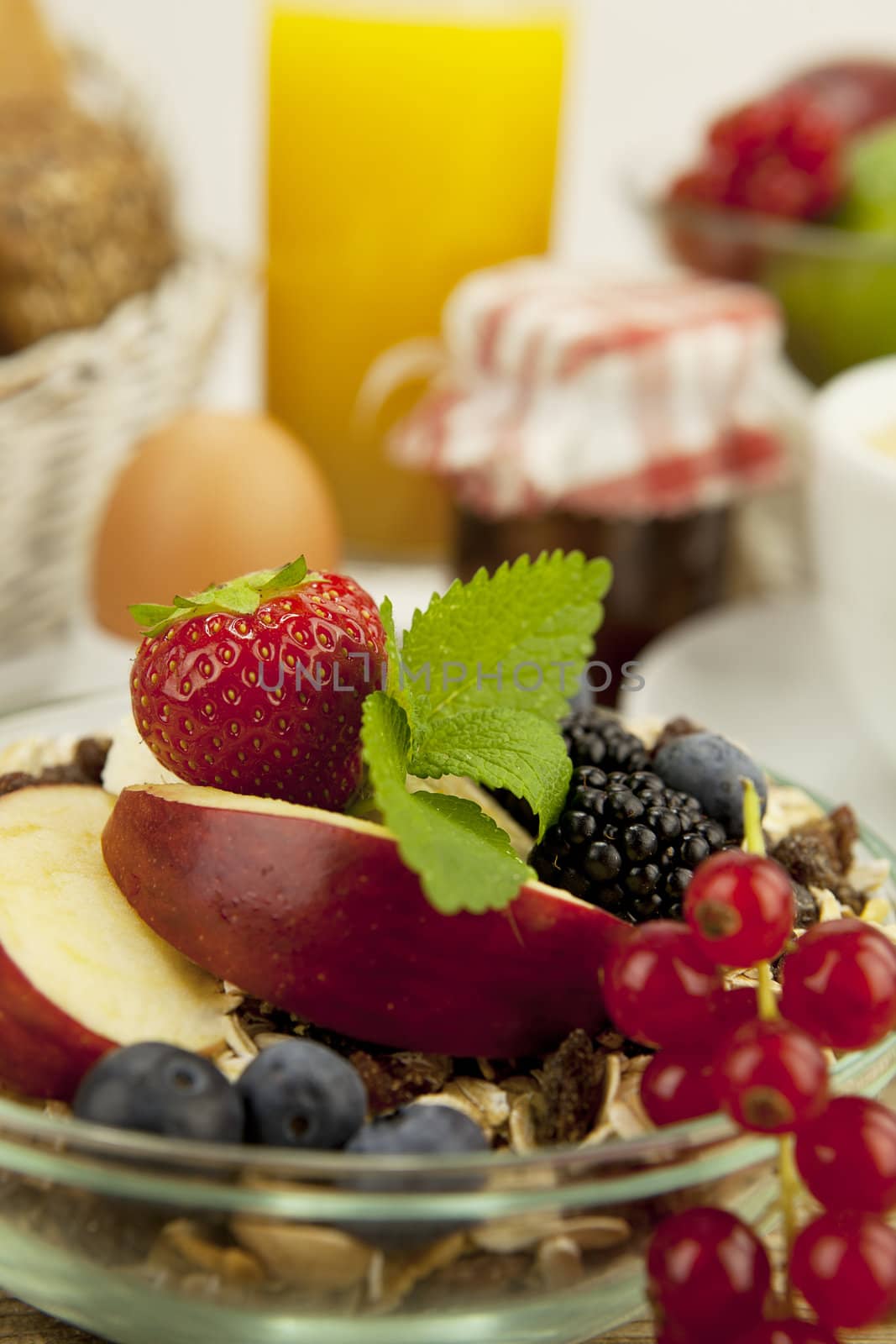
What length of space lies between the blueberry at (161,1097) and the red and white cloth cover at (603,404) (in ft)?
3.31

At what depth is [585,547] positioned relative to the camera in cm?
159

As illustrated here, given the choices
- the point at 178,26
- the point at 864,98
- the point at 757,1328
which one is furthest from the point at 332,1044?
the point at 178,26

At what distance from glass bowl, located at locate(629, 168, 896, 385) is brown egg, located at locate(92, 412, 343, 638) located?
22.0 inches

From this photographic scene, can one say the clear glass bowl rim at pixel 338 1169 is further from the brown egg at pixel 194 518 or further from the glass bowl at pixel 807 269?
the glass bowl at pixel 807 269

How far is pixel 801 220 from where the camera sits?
1.72 meters

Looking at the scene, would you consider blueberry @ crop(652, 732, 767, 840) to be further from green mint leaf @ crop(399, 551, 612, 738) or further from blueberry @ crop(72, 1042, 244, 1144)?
blueberry @ crop(72, 1042, 244, 1144)

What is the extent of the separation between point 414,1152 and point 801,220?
1.37 metres

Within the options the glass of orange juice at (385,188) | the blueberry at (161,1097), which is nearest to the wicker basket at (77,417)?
the glass of orange juice at (385,188)

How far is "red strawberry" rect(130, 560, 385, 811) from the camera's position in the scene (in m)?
0.72

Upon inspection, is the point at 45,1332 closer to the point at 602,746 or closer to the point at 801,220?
the point at 602,746

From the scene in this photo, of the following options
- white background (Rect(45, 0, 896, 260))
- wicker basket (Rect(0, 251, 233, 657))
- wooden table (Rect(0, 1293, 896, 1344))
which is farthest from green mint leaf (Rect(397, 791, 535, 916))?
white background (Rect(45, 0, 896, 260))

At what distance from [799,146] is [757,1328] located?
140cm

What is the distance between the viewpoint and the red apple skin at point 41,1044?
0.65 metres

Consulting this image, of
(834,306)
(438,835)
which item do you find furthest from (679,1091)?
(834,306)
